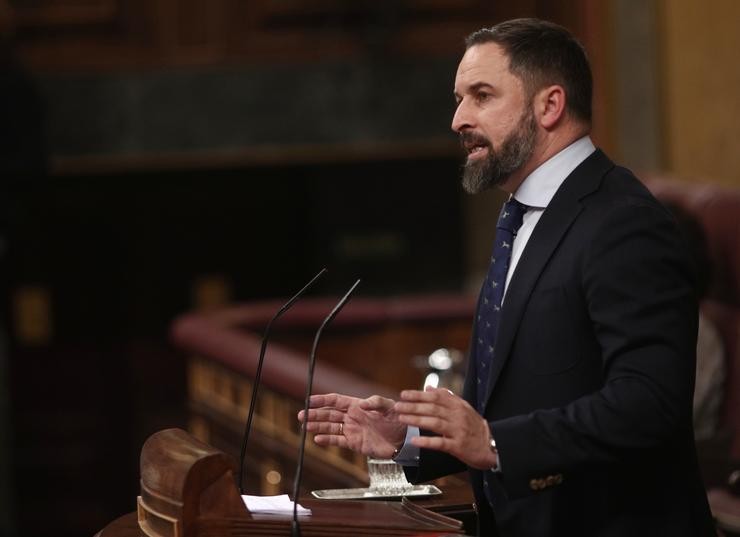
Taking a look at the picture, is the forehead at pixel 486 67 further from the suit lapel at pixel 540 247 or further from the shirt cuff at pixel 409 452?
the shirt cuff at pixel 409 452

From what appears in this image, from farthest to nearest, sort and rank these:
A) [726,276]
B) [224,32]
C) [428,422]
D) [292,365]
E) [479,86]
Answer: [224,32], [292,365], [726,276], [479,86], [428,422]

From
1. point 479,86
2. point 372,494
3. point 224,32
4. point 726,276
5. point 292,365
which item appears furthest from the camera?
point 224,32

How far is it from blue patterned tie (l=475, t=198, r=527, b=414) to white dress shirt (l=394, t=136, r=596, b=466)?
0.04 ft

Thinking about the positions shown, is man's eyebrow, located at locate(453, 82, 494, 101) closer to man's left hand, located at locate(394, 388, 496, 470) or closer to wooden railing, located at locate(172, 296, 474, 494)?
man's left hand, located at locate(394, 388, 496, 470)

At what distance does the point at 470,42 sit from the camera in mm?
2197

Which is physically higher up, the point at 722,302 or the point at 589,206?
the point at 589,206

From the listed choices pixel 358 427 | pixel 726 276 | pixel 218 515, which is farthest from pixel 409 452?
pixel 726 276

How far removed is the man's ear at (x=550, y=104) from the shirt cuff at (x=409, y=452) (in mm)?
494

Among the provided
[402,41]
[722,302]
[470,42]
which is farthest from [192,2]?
[470,42]

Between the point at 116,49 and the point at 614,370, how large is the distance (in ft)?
16.2

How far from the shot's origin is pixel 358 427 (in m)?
2.14

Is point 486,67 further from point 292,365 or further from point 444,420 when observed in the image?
point 292,365

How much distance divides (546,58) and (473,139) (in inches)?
6.3

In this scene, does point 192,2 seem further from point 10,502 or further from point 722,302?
point 722,302
